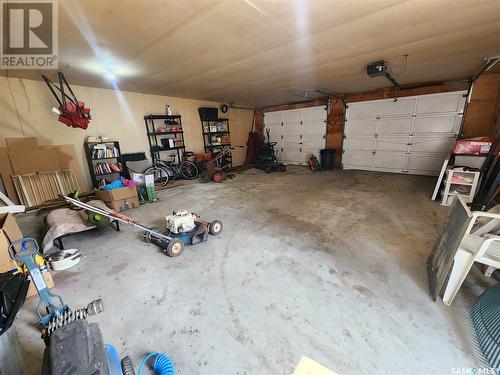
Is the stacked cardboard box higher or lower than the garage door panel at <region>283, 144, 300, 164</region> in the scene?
higher

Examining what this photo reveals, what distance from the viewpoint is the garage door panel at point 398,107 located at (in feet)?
18.3

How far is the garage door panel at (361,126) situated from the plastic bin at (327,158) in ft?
2.64

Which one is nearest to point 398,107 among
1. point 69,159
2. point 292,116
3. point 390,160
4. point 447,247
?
point 390,160

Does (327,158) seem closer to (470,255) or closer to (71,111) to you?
(470,255)

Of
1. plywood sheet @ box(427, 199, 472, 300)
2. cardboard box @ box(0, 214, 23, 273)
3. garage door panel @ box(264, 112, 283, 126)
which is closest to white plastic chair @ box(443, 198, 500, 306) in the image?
plywood sheet @ box(427, 199, 472, 300)

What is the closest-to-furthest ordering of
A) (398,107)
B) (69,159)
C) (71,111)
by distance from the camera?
(71,111)
(69,159)
(398,107)

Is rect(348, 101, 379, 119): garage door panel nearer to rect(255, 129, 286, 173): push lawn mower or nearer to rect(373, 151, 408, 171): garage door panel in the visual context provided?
rect(373, 151, 408, 171): garage door panel

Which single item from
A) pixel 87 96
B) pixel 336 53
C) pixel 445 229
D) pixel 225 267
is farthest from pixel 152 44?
pixel 445 229

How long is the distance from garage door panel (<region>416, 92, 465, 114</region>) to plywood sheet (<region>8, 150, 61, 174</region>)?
893 centimetres

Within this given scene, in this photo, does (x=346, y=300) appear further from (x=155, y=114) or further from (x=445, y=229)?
(x=155, y=114)

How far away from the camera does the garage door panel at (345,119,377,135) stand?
20.7 feet

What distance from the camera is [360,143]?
6621 mm

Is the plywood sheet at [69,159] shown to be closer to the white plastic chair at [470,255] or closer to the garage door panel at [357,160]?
the white plastic chair at [470,255]

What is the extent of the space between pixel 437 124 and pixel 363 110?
6.25 ft
